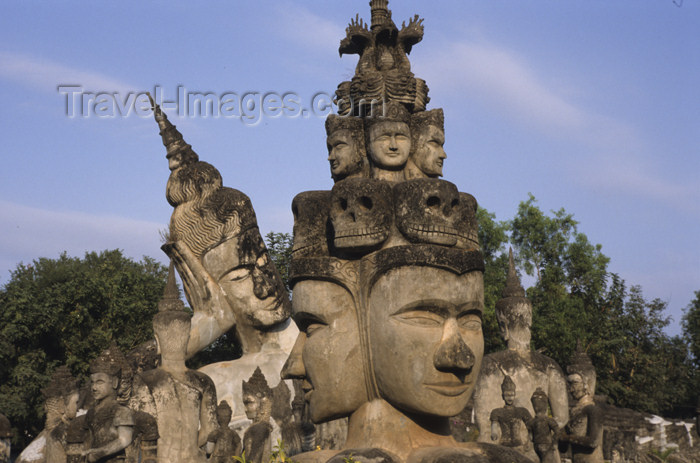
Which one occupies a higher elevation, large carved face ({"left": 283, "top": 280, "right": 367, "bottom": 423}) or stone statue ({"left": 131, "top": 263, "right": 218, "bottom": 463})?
large carved face ({"left": 283, "top": 280, "right": 367, "bottom": 423})

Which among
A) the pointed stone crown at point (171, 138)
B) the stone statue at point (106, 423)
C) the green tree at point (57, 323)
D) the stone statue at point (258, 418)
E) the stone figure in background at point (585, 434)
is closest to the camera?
the stone statue at point (258, 418)

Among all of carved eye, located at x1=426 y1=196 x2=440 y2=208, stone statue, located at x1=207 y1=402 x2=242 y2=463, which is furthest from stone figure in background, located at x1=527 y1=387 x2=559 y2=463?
carved eye, located at x1=426 y1=196 x2=440 y2=208

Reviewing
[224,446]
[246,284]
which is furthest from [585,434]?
[246,284]

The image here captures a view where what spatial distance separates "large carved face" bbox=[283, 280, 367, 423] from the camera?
19.5 feet

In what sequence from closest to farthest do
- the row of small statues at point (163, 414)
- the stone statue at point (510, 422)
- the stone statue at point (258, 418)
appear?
the stone statue at point (258, 418) < the row of small statues at point (163, 414) < the stone statue at point (510, 422)

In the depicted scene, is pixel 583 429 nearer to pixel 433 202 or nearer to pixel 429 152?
pixel 429 152

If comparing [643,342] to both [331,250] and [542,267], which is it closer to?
[542,267]

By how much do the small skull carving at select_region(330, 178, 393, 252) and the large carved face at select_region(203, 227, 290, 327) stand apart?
8.01 meters

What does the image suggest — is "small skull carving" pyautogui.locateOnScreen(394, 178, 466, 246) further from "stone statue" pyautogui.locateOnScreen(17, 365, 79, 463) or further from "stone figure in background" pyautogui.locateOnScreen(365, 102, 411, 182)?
"stone statue" pyautogui.locateOnScreen(17, 365, 79, 463)

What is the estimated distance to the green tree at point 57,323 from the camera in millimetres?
25656

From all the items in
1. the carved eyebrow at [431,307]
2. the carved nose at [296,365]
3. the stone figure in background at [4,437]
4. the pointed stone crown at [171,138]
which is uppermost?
the pointed stone crown at [171,138]

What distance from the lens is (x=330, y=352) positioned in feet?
19.6

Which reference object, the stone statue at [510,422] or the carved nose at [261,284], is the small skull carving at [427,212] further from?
the carved nose at [261,284]

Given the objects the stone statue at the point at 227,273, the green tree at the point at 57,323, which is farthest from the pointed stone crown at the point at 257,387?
the green tree at the point at 57,323
